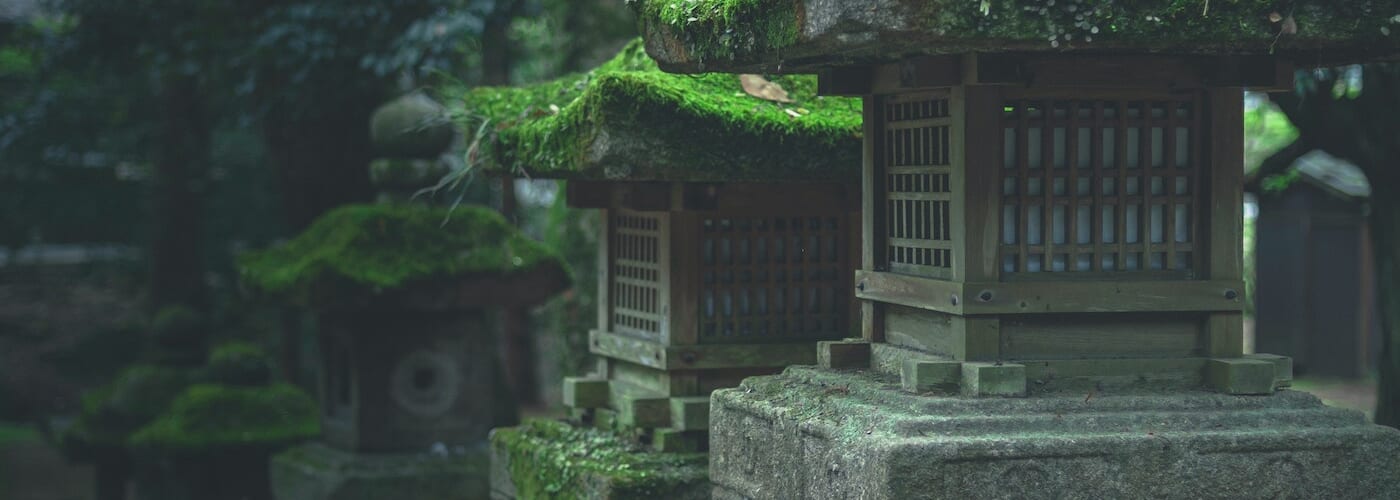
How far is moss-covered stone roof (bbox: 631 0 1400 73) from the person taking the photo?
5.23m

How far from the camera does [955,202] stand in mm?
5996

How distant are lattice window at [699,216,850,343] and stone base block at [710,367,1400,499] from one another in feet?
7.58

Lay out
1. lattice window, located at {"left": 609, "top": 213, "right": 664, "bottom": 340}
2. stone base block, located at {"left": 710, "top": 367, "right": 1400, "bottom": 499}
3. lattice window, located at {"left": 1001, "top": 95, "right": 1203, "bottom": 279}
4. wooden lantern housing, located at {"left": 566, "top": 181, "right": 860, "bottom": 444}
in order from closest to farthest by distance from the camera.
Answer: stone base block, located at {"left": 710, "top": 367, "right": 1400, "bottom": 499}, lattice window, located at {"left": 1001, "top": 95, "right": 1203, "bottom": 279}, wooden lantern housing, located at {"left": 566, "top": 181, "right": 860, "bottom": 444}, lattice window, located at {"left": 609, "top": 213, "right": 664, "bottom": 340}

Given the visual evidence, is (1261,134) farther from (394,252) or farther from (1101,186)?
(1101,186)

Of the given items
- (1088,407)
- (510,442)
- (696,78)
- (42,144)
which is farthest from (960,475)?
(42,144)

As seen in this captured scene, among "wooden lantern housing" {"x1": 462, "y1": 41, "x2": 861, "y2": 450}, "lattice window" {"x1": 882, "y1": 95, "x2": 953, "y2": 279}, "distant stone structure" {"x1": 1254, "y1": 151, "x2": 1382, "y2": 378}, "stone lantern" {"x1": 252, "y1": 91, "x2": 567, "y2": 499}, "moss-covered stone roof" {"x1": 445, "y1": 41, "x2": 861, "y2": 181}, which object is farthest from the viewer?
"distant stone structure" {"x1": 1254, "y1": 151, "x2": 1382, "y2": 378}

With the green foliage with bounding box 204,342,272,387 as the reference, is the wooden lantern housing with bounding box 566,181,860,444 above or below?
above

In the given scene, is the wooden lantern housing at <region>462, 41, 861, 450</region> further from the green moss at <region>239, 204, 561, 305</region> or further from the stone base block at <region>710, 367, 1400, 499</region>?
the green moss at <region>239, 204, 561, 305</region>

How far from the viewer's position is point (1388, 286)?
997cm

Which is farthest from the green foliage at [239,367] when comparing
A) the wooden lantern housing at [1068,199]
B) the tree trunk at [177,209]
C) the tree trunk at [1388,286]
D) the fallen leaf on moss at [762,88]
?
the tree trunk at [1388,286]

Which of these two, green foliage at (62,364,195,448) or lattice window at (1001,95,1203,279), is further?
green foliage at (62,364,195,448)

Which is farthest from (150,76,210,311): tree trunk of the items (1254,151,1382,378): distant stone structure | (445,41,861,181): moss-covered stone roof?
(1254,151,1382,378): distant stone structure

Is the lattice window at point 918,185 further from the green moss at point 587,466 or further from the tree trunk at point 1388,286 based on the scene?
the tree trunk at point 1388,286

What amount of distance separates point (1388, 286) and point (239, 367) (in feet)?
28.1
